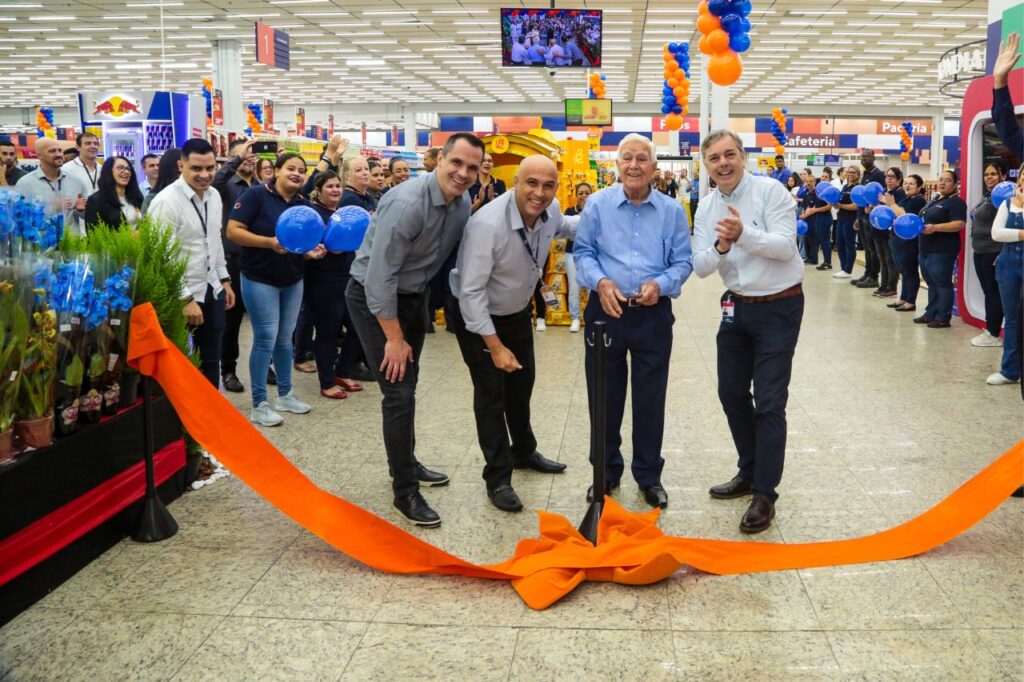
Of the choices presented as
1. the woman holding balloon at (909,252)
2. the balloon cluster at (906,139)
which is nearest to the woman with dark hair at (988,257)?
the woman holding balloon at (909,252)

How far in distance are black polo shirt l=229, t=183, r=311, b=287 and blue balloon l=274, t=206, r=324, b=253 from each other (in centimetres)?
20

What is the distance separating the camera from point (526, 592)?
2666 mm

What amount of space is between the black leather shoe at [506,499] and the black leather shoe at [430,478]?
332mm

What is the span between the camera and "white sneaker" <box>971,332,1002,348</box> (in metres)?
6.81

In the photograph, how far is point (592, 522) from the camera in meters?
3.06

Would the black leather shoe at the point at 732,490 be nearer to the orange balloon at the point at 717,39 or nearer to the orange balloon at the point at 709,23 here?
the orange balloon at the point at 717,39

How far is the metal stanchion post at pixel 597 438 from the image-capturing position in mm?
3033

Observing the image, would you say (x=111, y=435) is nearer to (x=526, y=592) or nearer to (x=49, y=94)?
(x=526, y=592)

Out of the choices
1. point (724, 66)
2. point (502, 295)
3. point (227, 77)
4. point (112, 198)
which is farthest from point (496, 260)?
point (227, 77)

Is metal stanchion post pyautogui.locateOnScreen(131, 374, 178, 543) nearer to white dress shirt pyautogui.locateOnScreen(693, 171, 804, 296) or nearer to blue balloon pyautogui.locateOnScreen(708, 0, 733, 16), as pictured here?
white dress shirt pyautogui.locateOnScreen(693, 171, 804, 296)

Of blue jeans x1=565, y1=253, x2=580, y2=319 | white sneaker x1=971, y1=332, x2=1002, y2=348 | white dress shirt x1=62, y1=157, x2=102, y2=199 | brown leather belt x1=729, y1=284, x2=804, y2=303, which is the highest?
white dress shirt x1=62, y1=157, x2=102, y2=199

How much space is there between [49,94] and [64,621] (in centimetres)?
2915

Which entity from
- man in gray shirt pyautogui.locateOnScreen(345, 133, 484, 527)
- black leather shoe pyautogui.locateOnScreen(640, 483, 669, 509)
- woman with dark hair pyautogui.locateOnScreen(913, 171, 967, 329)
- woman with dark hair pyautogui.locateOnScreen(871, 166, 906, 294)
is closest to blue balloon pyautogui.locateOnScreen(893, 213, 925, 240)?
woman with dark hair pyautogui.locateOnScreen(913, 171, 967, 329)

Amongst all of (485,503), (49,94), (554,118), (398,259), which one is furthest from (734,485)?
(49,94)
